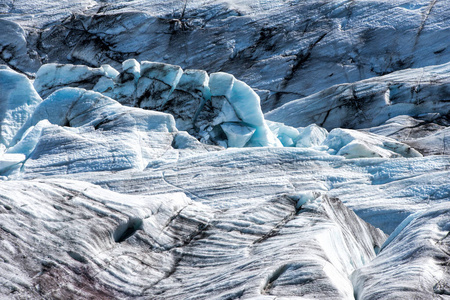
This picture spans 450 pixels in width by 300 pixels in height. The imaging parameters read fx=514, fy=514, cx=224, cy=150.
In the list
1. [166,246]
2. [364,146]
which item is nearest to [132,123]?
[364,146]

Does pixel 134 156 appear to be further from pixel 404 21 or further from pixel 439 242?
pixel 404 21

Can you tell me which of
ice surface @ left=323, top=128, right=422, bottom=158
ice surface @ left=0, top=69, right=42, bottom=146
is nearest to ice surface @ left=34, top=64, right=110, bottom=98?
ice surface @ left=0, top=69, right=42, bottom=146

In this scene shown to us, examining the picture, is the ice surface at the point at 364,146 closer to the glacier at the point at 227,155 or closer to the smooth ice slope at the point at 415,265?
the glacier at the point at 227,155

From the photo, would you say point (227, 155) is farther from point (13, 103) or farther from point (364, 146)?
point (13, 103)

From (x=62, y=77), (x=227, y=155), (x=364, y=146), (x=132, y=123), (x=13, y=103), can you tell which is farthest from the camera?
(x=62, y=77)

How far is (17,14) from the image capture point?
2773 centimetres

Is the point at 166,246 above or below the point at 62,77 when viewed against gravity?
above

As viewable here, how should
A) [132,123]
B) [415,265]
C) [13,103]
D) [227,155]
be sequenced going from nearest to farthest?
[415,265], [227,155], [132,123], [13,103]

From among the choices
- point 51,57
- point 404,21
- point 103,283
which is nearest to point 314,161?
point 103,283

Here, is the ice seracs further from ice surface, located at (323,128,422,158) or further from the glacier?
ice surface, located at (323,128,422,158)

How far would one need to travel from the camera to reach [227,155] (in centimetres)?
1054

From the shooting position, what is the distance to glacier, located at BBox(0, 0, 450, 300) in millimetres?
4965

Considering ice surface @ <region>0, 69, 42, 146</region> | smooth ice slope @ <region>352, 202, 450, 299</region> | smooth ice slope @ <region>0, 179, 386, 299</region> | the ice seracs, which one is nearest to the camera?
smooth ice slope @ <region>352, 202, 450, 299</region>

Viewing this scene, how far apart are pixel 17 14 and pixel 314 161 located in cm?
2259
